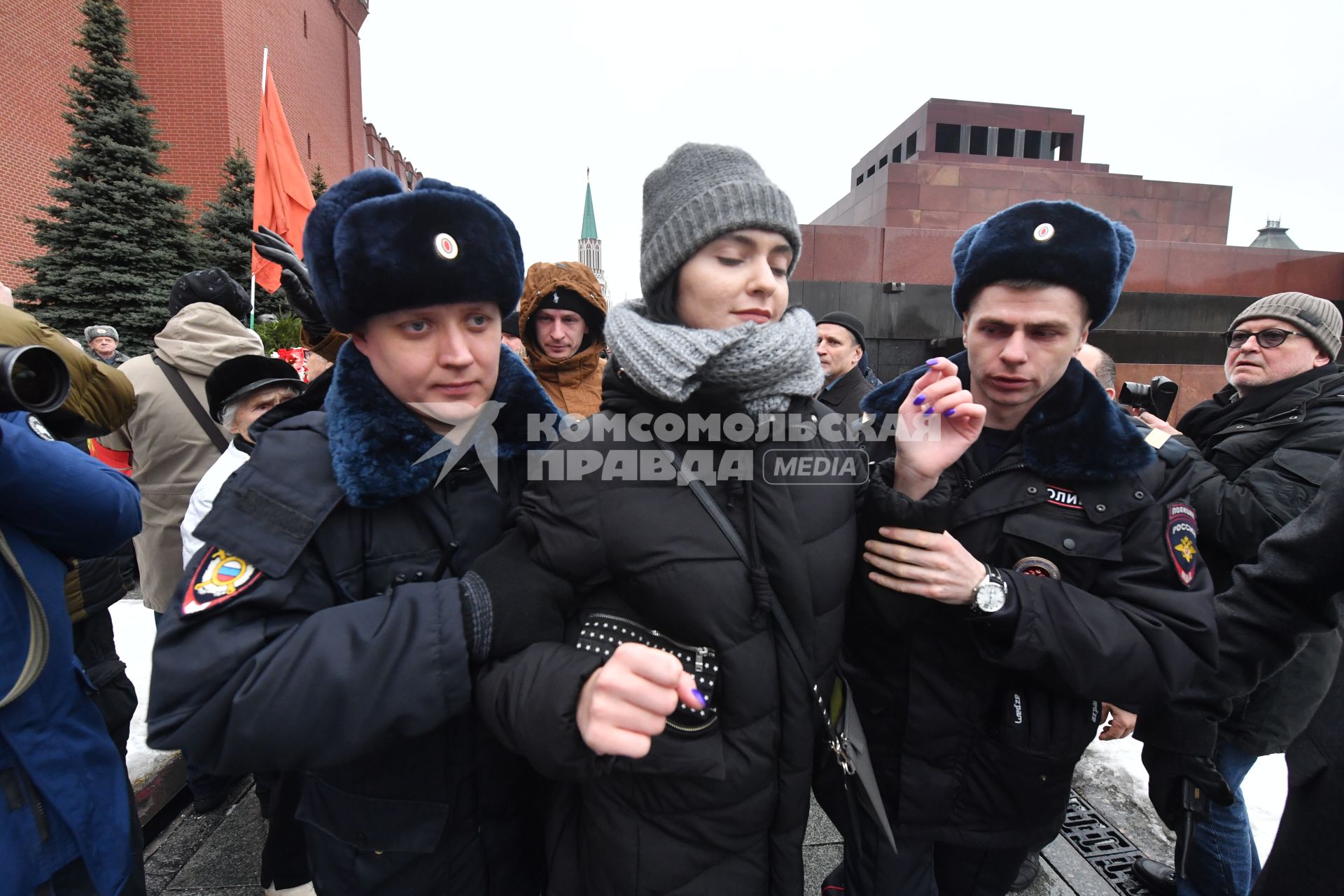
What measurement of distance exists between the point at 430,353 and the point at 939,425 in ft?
4.00

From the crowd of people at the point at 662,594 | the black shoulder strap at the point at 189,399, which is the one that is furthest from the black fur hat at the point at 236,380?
the black shoulder strap at the point at 189,399

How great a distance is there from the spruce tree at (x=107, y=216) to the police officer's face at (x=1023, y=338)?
14601 millimetres

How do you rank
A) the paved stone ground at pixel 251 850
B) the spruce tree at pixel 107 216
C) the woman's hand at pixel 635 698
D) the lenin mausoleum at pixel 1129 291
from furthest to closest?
the spruce tree at pixel 107 216 < the lenin mausoleum at pixel 1129 291 < the paved stone ground at pixel 251 850 < the woman's hand at pixel 635 698

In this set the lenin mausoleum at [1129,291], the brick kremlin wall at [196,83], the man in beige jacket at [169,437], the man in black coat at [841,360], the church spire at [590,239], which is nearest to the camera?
the man in beige jacket at [169,437]

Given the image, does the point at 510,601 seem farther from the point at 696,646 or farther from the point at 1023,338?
the point at 1023,338

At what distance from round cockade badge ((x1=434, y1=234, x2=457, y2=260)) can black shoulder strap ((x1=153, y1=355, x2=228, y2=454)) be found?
2.68m

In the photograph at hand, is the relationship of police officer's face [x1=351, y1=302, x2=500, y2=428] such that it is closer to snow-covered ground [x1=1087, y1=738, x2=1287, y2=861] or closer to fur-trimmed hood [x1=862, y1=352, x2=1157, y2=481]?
fur-trimmed hood [x1=862, y1=352, x2=1157, y2=481]

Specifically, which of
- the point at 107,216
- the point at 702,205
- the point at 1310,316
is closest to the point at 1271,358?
the point at 1310,316

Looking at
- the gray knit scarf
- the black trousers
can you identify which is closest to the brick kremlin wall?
the gray knit scarf

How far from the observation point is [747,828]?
135 cm

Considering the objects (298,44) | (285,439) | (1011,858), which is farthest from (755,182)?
(298,44)

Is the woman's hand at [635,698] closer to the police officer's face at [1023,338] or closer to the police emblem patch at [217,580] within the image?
the police emblem patch at [217,580]

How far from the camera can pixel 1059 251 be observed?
5.32 feet

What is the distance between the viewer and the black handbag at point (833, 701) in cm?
131
